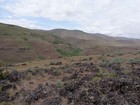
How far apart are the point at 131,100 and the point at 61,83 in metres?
3.86

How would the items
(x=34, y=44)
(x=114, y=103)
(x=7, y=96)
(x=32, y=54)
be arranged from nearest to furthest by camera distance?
(x=114, y=103) → (x=7, y=96) → (x=32, y=54) → (x=34, y=44)

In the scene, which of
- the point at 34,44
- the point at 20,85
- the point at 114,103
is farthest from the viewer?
the point at 34,44

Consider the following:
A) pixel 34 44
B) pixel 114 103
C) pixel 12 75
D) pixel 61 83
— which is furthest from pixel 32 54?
pixel 114 103

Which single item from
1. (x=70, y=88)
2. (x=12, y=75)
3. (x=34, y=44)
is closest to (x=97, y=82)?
(x=70, y=88)

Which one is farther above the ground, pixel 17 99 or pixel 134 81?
pixel 134 81

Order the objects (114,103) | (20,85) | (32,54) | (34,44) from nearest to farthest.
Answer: (114,103)
(20,85)
(32,54)
(34,44)

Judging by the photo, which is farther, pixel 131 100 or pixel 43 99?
pixel 43 99

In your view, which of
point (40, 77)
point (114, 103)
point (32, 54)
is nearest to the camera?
point (114, 103)

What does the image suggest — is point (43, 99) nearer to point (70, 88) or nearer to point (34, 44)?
point (70, 88)

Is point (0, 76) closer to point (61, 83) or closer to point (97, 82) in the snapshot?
point (61, 83)

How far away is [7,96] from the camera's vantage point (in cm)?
1131

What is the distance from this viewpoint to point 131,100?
9.12m

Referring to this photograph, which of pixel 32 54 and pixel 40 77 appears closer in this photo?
pixel 40 77

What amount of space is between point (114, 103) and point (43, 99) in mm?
3140
